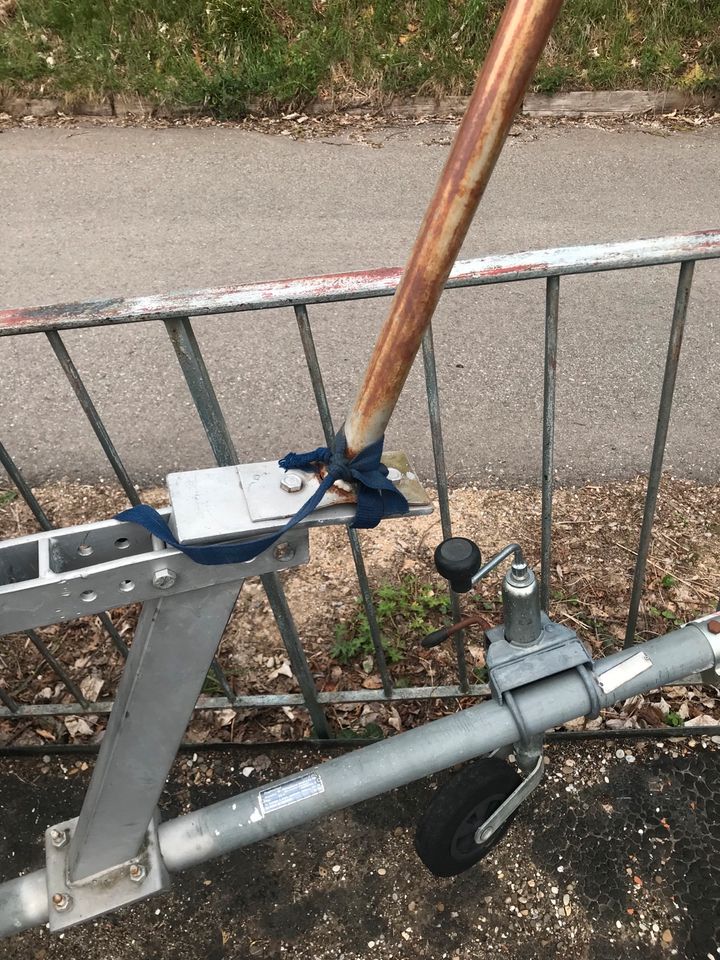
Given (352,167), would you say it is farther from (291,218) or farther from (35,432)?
(35,432)

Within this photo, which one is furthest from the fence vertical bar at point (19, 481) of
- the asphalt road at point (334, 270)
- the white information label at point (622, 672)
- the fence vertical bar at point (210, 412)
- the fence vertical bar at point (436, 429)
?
the asphalt road at point (334, 270)

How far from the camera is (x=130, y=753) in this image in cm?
151

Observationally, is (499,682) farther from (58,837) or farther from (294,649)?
(58,837)

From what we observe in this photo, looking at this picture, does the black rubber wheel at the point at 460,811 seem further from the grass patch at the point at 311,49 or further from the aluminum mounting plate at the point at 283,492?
the grass patch at the point at 311,49

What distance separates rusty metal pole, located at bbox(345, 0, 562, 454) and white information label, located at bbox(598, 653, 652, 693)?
74cm

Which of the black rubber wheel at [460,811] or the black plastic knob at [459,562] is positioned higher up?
the black plastic knob at [459,562]

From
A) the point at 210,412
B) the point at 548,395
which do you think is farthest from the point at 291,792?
the point at 548,395

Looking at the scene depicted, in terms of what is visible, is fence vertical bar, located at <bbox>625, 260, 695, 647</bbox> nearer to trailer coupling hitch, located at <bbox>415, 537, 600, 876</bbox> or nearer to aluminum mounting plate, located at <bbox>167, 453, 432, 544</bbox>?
trailer coupling hitch, located at <bbox>415, 537, 600, 876</bbox>

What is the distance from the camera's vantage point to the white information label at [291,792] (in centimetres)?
155

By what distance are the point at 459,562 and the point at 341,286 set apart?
0.63 meters

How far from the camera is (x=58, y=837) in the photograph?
166 centimetres

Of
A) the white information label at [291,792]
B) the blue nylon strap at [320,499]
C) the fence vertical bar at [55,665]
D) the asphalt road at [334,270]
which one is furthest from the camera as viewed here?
the asphalt road at [334,270]

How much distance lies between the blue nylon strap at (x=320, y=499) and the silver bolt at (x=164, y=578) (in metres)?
0.06

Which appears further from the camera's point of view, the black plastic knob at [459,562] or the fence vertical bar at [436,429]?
the fence vertical bar at [436,429]
